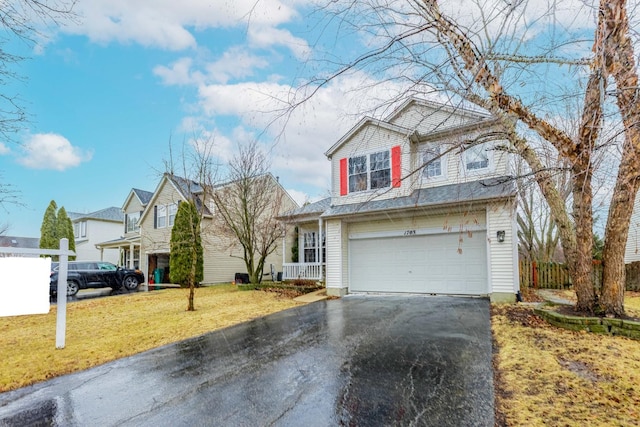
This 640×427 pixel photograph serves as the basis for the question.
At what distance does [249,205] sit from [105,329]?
888cm

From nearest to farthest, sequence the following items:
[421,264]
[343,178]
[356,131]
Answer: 1. [421,264]
2. [356,131]
3. [343,178]

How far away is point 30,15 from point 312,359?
5.93 m

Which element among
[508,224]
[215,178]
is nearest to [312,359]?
[508,224]

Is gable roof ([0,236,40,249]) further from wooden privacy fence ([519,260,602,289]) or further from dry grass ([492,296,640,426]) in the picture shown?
dry grass ([492,296,640,426])

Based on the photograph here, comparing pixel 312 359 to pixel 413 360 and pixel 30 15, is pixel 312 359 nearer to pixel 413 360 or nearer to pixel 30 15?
pixel 413 360

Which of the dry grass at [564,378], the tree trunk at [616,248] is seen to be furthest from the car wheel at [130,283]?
the tree trunk at [616,248]

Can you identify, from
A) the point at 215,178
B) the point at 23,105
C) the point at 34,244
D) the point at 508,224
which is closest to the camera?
the point at 23,105

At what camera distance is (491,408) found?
11.4 feet

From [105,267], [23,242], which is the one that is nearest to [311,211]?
[105,267]

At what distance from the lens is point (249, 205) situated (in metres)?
15.9

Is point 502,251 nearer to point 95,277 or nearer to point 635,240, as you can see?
point 635,240

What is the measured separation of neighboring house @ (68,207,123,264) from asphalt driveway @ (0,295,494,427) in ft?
89.8

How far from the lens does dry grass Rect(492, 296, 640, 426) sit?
3.29 meters

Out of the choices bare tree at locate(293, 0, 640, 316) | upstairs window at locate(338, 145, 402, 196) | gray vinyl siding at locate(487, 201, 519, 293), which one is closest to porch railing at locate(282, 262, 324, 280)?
upstairs window at locate(338, 145, 402, 196)
